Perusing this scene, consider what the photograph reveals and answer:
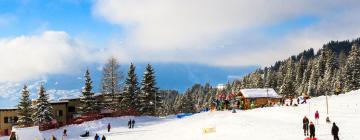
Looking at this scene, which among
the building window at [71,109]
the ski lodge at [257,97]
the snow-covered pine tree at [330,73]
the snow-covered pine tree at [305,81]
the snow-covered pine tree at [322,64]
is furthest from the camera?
the snow-covered pine tree at [305,81]

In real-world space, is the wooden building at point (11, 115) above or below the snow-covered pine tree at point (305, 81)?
below

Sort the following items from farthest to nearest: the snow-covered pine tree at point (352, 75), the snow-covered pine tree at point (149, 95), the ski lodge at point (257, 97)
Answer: the snow-covered pine tree at point (352, 75)
the ski lodge at point (257, 97)
the snow-covered pine tree at point (149, 95)

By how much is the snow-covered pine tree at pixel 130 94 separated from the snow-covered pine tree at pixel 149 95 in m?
1.10

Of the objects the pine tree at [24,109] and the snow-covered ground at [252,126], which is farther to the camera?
the pine tree at [24,109]

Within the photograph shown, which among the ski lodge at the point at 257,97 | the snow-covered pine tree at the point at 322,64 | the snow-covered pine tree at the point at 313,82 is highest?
the snow-covered pine tree at the point at 322,64

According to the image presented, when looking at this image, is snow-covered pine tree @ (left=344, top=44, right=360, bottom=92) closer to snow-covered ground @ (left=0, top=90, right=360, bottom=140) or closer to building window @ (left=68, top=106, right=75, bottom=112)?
snow-covered ground @ (left=0, top=90, right=360, bottom=140)

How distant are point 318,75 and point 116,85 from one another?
209ft

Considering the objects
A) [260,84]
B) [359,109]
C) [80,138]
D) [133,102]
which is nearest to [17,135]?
[80,138]

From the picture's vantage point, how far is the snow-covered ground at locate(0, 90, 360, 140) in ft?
143

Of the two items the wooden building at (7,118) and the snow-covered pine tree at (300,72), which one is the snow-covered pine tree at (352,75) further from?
the wooden building at (7,118)

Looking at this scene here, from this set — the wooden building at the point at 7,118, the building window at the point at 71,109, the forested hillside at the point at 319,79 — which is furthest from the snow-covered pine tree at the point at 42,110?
the forested hillside at the point at 319,79

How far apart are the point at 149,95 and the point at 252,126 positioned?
38819 millimetres

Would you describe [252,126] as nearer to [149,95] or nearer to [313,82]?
[149,95]

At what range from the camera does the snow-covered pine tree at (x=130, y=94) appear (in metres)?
83.6
